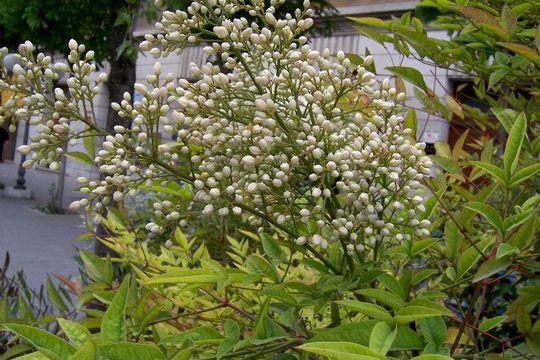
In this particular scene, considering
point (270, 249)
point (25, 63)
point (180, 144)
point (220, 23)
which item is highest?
point (220, 23)

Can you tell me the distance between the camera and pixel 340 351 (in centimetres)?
87

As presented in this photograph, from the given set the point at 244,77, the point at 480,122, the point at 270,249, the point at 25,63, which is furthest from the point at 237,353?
the point at 480,122

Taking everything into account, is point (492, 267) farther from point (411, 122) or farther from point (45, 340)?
point (45, 340)

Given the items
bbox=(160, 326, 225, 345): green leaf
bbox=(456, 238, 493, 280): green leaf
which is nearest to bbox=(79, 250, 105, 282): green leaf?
bbox=(160, 326, 225, 345): green leaf

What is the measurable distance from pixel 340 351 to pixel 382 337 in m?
0.17

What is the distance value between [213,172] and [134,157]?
16cm

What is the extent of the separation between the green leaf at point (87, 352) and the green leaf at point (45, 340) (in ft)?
0.35

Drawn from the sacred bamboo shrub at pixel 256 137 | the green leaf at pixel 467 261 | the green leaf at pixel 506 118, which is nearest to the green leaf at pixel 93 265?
the sacred bamboo shrub at pixel 256 137

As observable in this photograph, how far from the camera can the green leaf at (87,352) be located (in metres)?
0.86

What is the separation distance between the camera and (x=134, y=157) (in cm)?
127

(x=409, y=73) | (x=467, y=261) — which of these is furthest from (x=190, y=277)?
(x=409, y=73)

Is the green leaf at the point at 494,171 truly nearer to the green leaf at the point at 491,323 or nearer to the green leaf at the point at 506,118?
the green leaf at the point at 491,323

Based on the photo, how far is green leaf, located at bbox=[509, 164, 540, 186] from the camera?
1299 millimetres

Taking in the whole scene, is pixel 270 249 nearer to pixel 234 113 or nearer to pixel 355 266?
pixel 355 266
